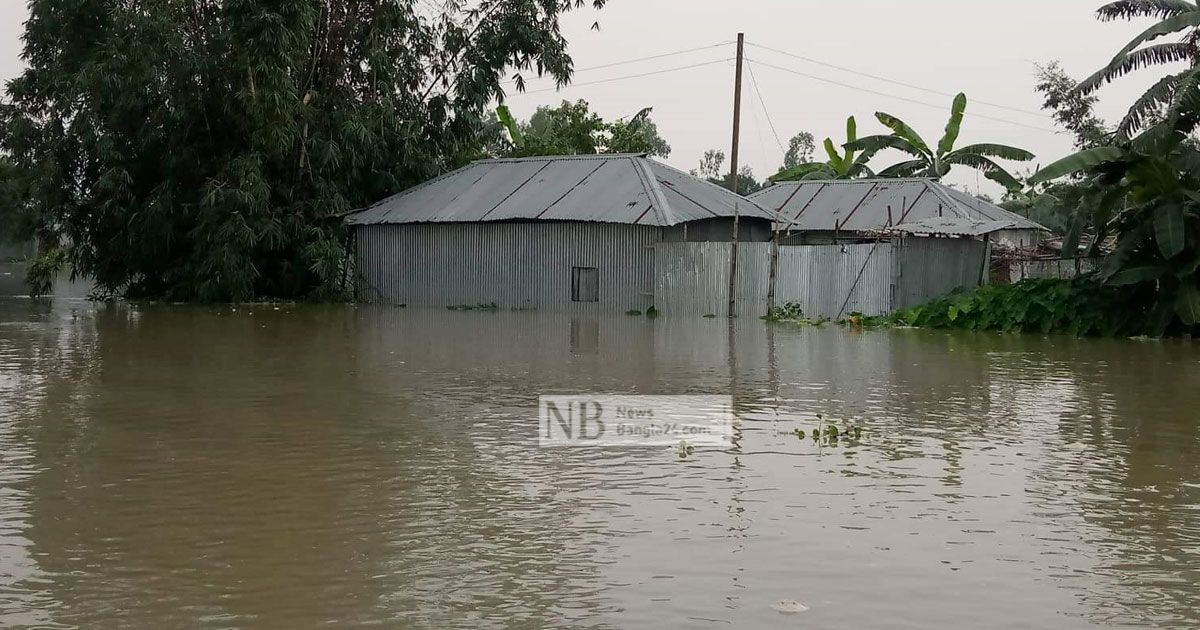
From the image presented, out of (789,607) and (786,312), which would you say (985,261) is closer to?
(786,312)

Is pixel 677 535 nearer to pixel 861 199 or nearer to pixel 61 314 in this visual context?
pixel 61 314

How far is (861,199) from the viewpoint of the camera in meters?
37.9

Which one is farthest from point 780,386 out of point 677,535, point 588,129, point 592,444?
point 588,129

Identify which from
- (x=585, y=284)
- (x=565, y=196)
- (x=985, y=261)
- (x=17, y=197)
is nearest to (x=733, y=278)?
(x=585, y=284)

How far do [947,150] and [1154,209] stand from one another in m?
20.8

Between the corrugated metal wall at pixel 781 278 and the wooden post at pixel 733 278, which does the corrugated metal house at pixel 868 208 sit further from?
the wooden post at pixel 733 278

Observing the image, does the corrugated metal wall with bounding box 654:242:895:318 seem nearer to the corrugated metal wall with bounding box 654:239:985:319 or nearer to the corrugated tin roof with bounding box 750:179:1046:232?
the corrugated metal wall with bounding box 654:239:985:319

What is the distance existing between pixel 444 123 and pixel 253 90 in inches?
267

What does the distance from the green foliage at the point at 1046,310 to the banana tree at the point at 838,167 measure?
1839 centimetres

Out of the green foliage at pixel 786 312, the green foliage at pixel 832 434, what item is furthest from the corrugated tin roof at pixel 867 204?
the green foliage at pixel 832 434

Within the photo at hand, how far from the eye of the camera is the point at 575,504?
7.43 metres

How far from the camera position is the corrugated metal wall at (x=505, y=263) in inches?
1172

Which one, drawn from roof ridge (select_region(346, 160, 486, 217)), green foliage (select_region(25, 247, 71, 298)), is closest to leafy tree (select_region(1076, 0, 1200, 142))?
roof ridge (select_region(346, 160, 486, 217))

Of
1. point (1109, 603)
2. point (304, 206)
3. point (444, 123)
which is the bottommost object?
point (1109, 603)
